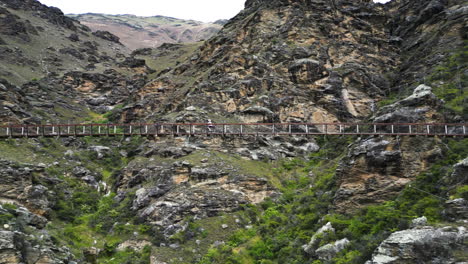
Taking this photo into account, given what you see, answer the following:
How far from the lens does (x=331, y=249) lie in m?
28.5

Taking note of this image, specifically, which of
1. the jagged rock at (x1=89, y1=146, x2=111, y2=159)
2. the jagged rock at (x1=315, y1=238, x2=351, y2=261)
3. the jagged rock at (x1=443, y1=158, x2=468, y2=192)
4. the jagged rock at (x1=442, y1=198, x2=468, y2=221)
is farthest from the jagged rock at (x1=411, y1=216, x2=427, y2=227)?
the jagged rock at (x1=89, y1=146, x2=111, y2=159)

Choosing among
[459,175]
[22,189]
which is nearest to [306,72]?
[459,175]

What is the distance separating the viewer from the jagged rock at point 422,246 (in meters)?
20.4

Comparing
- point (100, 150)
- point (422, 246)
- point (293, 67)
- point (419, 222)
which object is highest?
point (293, 67)

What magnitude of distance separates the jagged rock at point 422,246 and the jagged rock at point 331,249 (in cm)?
487

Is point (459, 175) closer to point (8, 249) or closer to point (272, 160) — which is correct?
point (272, 160)

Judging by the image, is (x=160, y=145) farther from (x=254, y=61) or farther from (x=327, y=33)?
(x=327, y=33)

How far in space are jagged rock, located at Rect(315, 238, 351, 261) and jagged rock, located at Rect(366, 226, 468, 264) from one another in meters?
4.87

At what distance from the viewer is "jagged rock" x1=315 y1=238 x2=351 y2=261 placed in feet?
92.0

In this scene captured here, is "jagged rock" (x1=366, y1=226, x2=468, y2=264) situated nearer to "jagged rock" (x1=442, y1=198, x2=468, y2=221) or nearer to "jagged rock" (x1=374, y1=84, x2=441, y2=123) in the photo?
"jagged rock" (x1=442, y1=198, x2=468, y2=221)

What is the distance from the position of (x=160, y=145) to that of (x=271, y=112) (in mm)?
19703

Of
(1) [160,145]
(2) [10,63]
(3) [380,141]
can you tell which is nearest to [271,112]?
(1) [160,145]

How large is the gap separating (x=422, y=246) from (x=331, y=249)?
836 cm

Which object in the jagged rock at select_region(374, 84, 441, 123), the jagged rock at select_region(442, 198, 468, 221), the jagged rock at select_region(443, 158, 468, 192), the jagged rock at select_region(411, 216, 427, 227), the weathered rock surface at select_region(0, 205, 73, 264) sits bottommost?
the weathered rock surface at select_region(0, 205, 73, 264)
